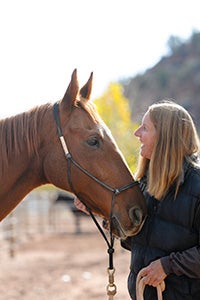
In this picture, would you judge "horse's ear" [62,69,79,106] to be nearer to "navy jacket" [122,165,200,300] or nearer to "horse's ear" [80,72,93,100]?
"horse's ear" [80,72,93,100]

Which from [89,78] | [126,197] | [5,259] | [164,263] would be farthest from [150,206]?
[5,259]

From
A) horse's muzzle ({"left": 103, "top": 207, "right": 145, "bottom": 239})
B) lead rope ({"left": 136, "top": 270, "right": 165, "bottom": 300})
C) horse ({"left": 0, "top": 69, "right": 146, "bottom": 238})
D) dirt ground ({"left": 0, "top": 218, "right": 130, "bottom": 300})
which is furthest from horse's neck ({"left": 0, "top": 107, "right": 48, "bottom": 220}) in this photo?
dirt ground ({"left": 0, "top": 218, "right": 130, "bottom": 300})

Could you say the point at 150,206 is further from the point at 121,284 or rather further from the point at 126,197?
the point at 121,284

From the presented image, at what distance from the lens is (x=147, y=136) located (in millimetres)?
2912

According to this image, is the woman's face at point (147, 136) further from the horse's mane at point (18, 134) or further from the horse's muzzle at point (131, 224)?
the horse's mane at point (18, 134)

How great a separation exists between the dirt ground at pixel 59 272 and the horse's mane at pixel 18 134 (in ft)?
14.5

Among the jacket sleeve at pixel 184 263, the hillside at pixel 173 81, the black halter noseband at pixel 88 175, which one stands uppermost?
the black halter noseband at pixel 88 175

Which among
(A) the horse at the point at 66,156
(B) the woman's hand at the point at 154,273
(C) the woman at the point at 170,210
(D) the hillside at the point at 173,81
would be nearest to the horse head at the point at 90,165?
(A) the horse at the point at 66,156

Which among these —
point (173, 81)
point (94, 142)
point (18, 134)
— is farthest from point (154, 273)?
point (173, 81)

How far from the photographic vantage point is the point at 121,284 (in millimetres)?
8250

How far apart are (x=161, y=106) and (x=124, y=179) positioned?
0.45 meters

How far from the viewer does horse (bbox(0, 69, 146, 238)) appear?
3.01 m

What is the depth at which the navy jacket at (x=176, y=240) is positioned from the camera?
2643 mm

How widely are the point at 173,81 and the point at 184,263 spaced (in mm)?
61507
